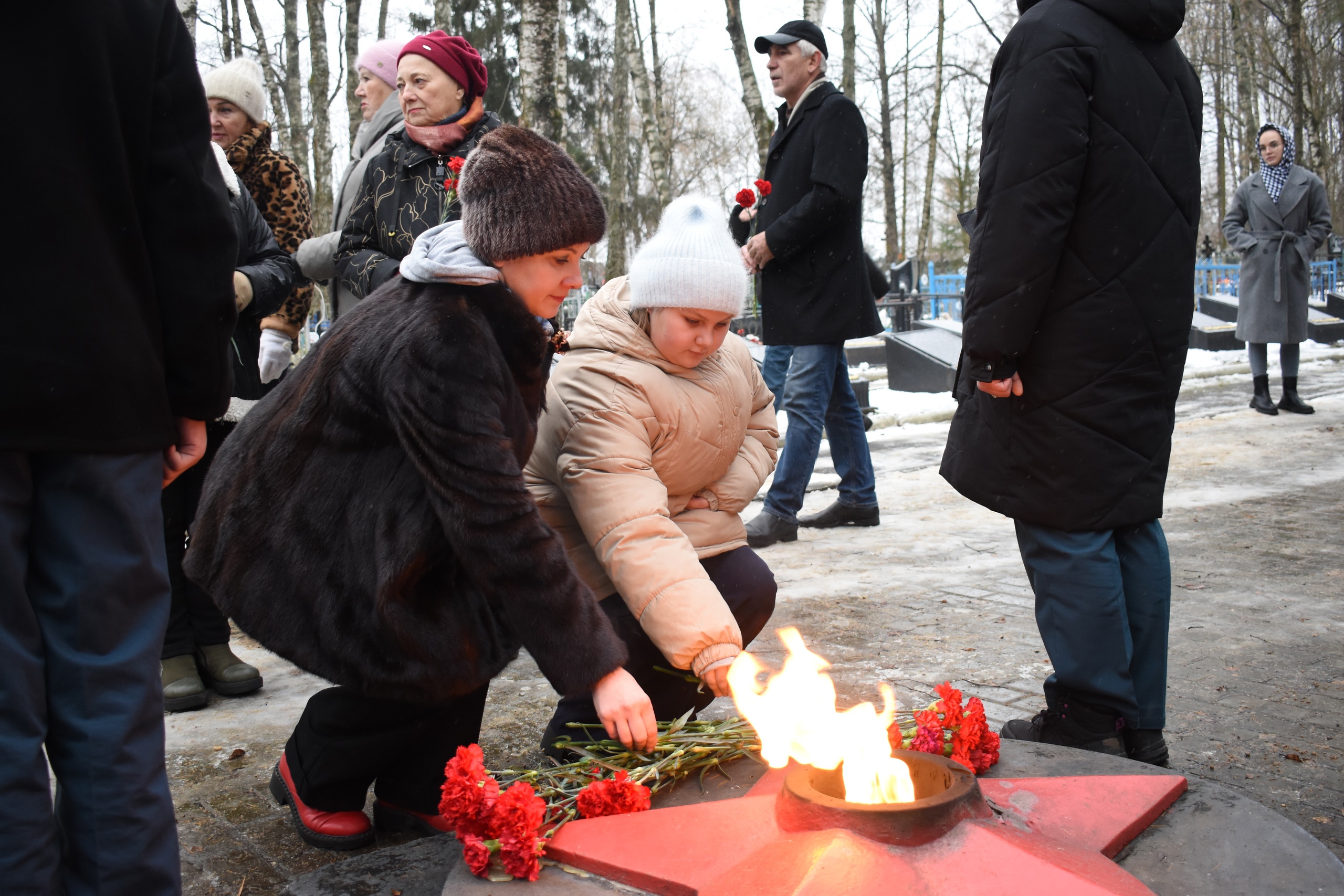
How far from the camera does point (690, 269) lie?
104 inches

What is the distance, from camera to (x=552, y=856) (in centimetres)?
169

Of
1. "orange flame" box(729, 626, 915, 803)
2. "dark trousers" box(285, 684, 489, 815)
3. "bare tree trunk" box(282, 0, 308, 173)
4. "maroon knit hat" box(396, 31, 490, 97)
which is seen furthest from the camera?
"bare tree trunk" box(282, 0, 308, 173)

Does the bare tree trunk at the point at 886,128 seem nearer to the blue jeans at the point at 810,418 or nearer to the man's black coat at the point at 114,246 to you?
the blue jeans at the point at 810,418

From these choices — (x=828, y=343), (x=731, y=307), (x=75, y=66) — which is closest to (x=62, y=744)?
(x=75, y=66)

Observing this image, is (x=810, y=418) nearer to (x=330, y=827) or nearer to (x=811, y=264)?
(x=811, y=264)

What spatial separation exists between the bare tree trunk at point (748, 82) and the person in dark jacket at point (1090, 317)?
434 inches

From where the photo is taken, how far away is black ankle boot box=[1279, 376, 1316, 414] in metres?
9.43

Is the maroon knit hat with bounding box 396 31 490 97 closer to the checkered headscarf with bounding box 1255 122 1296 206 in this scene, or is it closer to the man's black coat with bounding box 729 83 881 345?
the man's black coat with bounding box 729 83 881 345

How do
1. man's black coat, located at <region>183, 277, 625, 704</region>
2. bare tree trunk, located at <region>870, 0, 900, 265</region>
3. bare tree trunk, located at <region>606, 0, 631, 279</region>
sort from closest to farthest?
man's black coat, located at <region>183, 277, 625, 704</region>
bare tree trunk, located at <region>606, 0, 631, 279</region>
bare tree trunk, located at <region>870, 0, 900, 265</region>

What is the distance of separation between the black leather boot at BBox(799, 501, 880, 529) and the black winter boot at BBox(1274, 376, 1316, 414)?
5362 millimetres

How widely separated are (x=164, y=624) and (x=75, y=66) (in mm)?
883

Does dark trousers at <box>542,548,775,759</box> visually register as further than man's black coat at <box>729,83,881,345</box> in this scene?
No

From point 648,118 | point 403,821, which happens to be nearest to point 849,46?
point 648,118

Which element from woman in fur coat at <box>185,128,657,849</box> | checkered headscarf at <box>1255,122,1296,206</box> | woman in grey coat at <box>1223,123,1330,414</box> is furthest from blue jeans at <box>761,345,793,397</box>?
checkered headscarf at <box>1255,122,1296,206</box>
